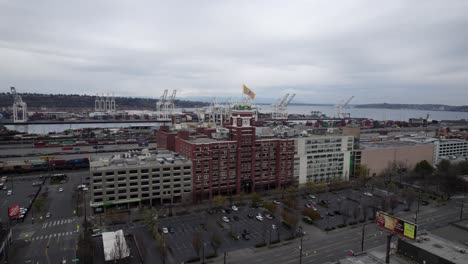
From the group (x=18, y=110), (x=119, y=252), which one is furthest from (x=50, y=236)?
(x=18, y=110)

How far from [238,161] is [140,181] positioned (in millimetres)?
9522

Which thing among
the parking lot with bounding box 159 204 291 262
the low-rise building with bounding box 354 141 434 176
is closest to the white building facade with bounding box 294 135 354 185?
the low-rise building with bounding box 354 141 434 176

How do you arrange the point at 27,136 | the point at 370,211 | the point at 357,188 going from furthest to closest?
the point at 27,136 → the point at 357,188 → the point at 370,211

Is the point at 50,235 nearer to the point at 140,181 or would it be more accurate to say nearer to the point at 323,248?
the point at 140,181

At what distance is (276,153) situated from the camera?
32625 mm

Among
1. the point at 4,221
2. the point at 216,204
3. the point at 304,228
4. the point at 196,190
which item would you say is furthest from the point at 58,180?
the point at 304,228

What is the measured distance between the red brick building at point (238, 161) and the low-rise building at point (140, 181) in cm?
131

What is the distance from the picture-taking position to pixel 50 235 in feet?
68.5

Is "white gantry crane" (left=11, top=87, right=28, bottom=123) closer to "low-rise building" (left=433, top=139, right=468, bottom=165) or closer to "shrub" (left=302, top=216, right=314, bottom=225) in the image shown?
"shrub" (left=302, top=216, right=314, bottom=225)

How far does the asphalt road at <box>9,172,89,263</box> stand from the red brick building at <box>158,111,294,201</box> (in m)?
10.6

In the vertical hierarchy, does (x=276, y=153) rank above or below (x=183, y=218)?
above

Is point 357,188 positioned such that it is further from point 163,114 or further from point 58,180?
point 163,114

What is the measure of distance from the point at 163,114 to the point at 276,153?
344ft

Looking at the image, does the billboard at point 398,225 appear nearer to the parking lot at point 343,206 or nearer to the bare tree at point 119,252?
the parking lot at point 343,206
